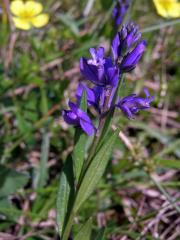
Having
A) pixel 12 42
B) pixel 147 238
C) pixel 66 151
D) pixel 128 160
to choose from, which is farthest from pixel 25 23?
pixel 147 238

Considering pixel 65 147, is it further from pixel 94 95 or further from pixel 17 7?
pixel 94 95

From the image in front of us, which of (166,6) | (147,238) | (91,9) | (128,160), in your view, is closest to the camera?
(147,238)

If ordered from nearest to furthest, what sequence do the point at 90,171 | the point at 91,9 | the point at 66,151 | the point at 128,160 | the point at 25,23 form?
the point at 90,171 → the point at 128,160 → the point at 66,151 → the point at 25,23 → the point at 91,9

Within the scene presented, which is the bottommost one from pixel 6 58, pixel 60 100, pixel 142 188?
pixel 142 188

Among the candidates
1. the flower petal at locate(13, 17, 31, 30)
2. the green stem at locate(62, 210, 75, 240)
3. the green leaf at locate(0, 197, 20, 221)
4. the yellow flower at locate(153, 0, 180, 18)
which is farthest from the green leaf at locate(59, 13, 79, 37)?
the green stem at locate(62, 210, 75, 240)

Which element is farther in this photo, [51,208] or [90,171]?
[51,208]

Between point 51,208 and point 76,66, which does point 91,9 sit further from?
point 51,208

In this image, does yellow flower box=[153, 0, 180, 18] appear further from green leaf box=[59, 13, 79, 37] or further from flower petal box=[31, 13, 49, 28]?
flower petal box=[31, 13, 49, 28]
